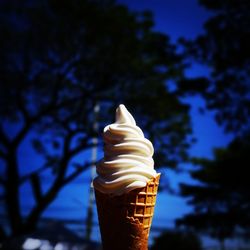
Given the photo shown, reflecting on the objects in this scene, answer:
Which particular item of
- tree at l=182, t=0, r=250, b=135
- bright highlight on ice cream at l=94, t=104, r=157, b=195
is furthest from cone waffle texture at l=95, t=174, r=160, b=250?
tree at l=182, t=0, r=250, b=135

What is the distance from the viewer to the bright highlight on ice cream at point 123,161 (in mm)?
2623

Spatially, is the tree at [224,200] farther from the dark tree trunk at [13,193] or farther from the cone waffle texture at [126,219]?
the cone waffle texture at [126,219]

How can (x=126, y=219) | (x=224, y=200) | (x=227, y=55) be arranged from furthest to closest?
(x=224, y=200)
(x=227, y=55)
(x=126, y=219)

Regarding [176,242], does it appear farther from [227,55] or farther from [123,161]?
[123,161]

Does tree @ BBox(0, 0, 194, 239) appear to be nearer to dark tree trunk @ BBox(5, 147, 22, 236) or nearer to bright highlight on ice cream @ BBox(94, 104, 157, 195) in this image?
dark tree trunk @ BBox(5, 147, 22, 236)

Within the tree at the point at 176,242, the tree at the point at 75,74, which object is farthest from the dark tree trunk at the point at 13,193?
the tree at the point at 176,242

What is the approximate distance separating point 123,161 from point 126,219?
0.39 metres

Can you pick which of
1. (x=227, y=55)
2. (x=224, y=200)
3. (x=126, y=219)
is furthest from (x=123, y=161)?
(x=224, y=200)

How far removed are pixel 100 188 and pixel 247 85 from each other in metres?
8.16

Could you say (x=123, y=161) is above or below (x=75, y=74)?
below

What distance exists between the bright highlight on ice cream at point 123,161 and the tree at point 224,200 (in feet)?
35.4

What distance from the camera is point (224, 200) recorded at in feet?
50.9

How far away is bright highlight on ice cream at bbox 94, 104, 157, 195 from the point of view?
2623 millimetres

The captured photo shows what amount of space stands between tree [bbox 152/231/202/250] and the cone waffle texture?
8.58 meters
